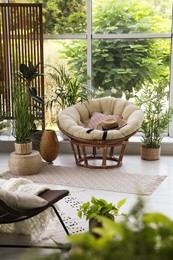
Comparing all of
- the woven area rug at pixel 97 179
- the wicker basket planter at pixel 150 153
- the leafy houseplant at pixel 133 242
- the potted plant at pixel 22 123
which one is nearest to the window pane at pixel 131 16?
the wicker basket planter at pixel 150 153

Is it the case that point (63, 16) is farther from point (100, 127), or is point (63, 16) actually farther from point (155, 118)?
point (155, 118)

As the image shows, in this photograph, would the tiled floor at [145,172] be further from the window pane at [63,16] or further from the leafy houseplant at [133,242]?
the leafy houseplant at [133,242]

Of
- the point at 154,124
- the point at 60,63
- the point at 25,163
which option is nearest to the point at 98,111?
the point at 154,124

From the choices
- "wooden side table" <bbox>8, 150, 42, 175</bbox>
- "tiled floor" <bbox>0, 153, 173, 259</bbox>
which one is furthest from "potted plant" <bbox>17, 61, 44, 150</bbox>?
"wooden side table" <bbox>8, 150, 42, 175</bbox>

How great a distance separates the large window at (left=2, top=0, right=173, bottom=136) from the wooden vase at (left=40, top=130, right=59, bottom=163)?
1.32m

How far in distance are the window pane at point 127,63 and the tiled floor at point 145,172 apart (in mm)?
1215

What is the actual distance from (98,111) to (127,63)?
1043 millimetres

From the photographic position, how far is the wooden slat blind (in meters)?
5.84

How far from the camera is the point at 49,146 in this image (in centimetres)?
530

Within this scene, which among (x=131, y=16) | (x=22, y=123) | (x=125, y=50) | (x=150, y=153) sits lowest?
(x=150, y=153)

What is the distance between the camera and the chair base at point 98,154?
4969mm

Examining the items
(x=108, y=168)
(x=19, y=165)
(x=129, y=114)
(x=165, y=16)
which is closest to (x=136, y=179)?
(x=108, y=168)

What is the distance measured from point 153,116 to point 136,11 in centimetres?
170

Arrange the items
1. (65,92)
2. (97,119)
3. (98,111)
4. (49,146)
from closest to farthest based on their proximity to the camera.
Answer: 1. (49,146)
2. (97,119)
3. (98,111)
4. (65,92)
